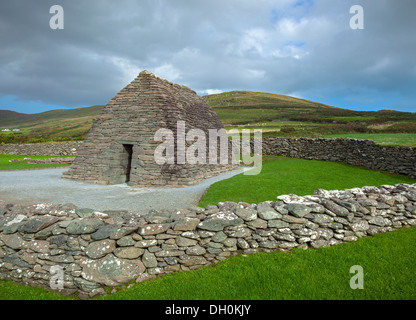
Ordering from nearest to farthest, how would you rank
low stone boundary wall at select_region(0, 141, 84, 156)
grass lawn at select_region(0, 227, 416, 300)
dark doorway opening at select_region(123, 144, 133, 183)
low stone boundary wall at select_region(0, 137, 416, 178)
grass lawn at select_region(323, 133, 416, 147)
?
grass lawn at select_region(0, 227, 416, 300) → dark doorway opening at select_region(123, 144, 133, 183) → low stone boundary wall at select_region(0, 137, 416, 178) → grass lawn at select_region(323, 133, 416, 147) → low stone boundary wall at select_region(0, 141, 84, 156)

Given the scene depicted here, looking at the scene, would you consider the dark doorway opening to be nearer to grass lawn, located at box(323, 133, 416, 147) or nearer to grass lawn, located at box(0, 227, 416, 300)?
grass lawn, located at box(0, 227, 416, 300)

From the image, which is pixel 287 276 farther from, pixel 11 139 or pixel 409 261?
pixel 11 139

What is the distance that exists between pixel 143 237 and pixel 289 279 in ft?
8.88

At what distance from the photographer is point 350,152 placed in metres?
19.5

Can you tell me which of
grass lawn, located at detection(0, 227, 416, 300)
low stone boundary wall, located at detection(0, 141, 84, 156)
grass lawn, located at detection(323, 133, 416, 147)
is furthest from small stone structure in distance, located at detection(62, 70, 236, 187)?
low stone boundary wall, located at detection(0, 141, 84, 156)

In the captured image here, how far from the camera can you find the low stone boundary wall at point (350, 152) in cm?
1486

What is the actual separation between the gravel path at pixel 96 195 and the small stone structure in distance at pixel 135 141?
781 mm

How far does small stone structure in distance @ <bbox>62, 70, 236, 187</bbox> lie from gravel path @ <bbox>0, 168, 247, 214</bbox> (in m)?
0.78

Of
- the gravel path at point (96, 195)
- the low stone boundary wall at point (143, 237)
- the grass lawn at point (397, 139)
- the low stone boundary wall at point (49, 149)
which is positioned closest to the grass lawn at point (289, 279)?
the low stone boundary wall at point (143, 237)

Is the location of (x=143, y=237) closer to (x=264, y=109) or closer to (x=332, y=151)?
(x=332, y=151)

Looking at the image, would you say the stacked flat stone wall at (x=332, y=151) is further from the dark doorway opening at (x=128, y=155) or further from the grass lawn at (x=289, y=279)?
the grass lawn at (x=289, y=279)

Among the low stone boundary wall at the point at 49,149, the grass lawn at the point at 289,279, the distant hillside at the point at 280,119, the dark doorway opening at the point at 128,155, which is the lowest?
the grass lawn at the point at 289,279

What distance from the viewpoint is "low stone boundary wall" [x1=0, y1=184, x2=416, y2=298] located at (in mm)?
4188
